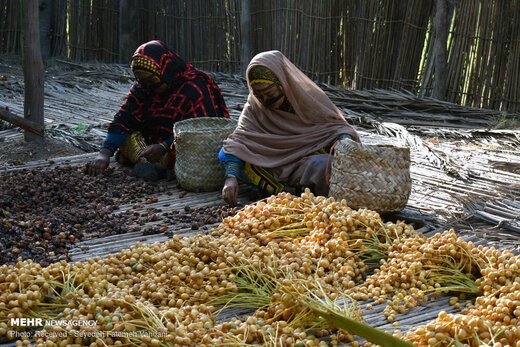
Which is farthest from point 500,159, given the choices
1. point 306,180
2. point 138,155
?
point 138,155

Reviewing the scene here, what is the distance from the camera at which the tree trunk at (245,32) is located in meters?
7.95

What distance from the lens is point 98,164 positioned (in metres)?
4.44

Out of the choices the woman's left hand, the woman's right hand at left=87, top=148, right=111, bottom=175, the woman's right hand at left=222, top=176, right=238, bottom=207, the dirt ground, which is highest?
the woman's left hand

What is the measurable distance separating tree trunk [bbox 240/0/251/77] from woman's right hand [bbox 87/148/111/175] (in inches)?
154

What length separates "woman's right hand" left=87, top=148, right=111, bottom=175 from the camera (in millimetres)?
4414

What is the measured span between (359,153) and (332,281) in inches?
38.2

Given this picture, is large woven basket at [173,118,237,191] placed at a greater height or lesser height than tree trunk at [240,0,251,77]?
lesser

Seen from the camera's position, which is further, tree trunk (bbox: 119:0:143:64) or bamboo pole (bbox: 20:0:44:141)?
tree trunk (bbox: 119:0:143:64)

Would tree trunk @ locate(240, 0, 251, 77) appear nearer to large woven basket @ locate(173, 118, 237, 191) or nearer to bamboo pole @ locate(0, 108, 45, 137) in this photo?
bamboo pole @ locate(0, 108, 45, 137)

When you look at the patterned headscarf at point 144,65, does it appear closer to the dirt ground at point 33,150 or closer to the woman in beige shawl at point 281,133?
the woman in beige shawl at point 281,133

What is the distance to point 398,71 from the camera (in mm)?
7090

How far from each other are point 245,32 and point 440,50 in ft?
8.72

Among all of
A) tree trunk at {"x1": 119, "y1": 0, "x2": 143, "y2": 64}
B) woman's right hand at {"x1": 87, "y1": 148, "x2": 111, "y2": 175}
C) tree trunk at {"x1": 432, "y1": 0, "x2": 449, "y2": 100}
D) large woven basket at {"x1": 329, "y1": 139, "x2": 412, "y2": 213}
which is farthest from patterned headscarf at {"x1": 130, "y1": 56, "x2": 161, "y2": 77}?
tree trunk at {"x1": 119, "y1": 0, "x2": 143, "y2": 64}

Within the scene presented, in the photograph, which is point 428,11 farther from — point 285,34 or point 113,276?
point 113,276
